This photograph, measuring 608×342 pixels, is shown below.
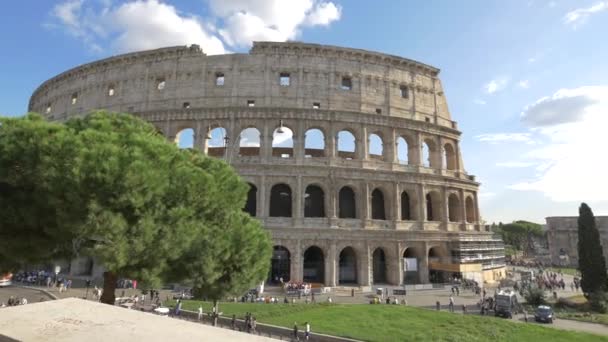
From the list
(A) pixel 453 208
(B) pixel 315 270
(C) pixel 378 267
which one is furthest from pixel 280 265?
(A) pixel 453 208

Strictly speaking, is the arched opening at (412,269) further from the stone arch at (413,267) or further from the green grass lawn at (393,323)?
the green grass lawn at (393,323)

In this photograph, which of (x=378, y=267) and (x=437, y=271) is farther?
(x=378, y=267)

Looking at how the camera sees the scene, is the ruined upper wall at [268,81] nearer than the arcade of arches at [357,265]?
No

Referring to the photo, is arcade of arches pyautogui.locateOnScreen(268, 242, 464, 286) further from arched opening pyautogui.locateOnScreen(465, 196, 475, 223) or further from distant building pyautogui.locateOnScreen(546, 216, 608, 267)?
distant building pyautogui.locateOnScreen(546, 216, 608, 267)

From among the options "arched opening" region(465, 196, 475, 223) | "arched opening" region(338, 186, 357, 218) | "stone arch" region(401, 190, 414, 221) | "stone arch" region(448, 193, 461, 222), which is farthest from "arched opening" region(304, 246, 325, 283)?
"arched opening" region(465, 196, 475, 223)

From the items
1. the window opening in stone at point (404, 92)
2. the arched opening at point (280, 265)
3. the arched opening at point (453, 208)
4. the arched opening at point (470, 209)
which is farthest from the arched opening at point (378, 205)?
the arched opening at point (470, 209)

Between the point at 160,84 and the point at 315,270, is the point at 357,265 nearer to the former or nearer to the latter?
the point at 315,270
